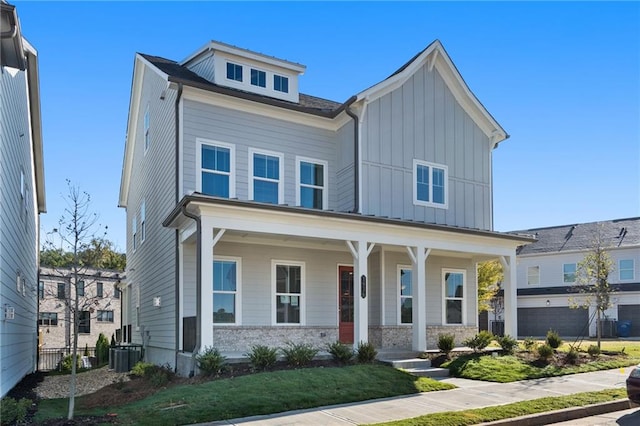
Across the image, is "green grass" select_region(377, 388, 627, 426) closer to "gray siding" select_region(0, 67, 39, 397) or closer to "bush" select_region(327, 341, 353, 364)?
"bush" select_region(327, 341, 353, 364)

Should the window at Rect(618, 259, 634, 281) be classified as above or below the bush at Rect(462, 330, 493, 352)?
above

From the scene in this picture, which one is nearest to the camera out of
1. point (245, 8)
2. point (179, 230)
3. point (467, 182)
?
point (245, 8)

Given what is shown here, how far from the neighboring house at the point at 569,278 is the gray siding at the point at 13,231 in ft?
88.3

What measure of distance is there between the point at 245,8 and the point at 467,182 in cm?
947

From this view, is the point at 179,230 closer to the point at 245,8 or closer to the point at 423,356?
the point at 245,8

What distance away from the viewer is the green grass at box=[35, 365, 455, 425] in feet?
29.1

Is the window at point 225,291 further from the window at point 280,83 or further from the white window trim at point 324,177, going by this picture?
the window at point 280,83

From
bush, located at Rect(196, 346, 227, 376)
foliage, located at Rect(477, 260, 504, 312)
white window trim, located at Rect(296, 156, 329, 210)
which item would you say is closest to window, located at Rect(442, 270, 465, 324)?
white window trim, located at Rect(296, 156, 329, 210)

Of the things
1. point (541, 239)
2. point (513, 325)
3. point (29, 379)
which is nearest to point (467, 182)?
point (513, 325)

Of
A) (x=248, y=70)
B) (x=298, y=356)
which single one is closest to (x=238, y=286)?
(x=298, y=356)

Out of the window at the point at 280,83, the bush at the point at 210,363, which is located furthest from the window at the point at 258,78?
the bush at the point at 210,363

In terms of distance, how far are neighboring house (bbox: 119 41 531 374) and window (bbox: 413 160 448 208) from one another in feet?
0.16

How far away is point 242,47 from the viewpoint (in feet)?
55.4

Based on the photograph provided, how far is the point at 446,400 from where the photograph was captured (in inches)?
406
